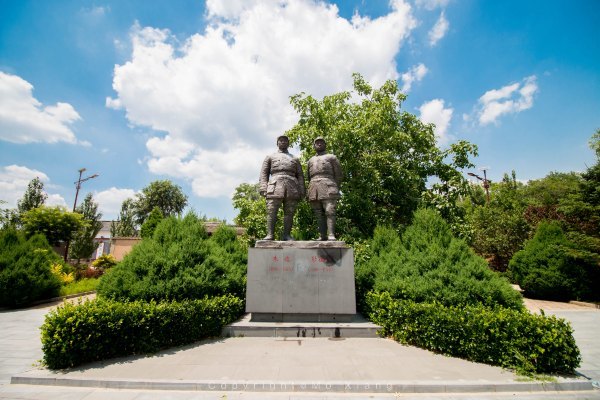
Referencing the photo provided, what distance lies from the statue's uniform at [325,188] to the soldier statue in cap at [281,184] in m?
0.38

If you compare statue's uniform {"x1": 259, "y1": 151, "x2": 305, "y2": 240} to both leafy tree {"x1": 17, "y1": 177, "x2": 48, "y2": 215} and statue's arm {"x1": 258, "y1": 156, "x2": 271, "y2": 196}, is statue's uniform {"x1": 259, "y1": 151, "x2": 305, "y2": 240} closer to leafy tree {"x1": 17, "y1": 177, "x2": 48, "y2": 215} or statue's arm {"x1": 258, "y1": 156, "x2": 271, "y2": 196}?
statue's arm {"x1": 258, "y1": 156, "x2": 271, "y2": 196}

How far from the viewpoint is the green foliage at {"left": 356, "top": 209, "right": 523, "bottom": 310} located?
6.39 metres

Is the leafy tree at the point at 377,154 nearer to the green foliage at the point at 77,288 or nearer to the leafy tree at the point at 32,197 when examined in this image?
the green foliage at the point at 77,288

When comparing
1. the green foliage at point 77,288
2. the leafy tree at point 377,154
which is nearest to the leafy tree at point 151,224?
the green foliage at point 77,288

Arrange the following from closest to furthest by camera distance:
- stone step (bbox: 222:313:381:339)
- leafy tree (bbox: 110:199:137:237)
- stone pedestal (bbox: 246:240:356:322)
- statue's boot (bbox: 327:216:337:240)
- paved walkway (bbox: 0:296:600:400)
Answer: paved walkway (bbox: 0:296:600:400), stone step (bbox: 222:313:381:339), stone pedestal (bbox: 246:240:356:322), statue's boot (bbox: 327:216:337:240), leafy tree (bbox: 110:199:137:237)

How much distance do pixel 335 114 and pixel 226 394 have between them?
35.1 feet

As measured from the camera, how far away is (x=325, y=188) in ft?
27.3

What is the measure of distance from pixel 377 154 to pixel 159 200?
42.9 metres

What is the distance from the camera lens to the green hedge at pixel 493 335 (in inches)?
181

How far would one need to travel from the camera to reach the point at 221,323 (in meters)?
6.87

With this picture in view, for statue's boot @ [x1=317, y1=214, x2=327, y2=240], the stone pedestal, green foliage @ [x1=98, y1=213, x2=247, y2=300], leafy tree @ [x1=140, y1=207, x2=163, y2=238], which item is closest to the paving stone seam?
green foliage @ [x1=98, y1=213, x2=247, y2=300]

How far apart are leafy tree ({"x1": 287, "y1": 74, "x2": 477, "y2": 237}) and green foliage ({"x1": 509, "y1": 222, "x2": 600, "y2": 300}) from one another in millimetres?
6167

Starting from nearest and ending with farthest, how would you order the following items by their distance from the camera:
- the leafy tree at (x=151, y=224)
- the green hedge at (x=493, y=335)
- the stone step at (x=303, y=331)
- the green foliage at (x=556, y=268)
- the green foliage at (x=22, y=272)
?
the green hedge at (x=493, y=335) → the stone step at (x=303, y=331) → the green foliage at (x=22, y=272) → the green foliage at (x=556, y=268) → the leafy tree at (x=151, y=224)

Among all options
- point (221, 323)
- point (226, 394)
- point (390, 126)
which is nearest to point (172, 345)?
point (221, 323)
